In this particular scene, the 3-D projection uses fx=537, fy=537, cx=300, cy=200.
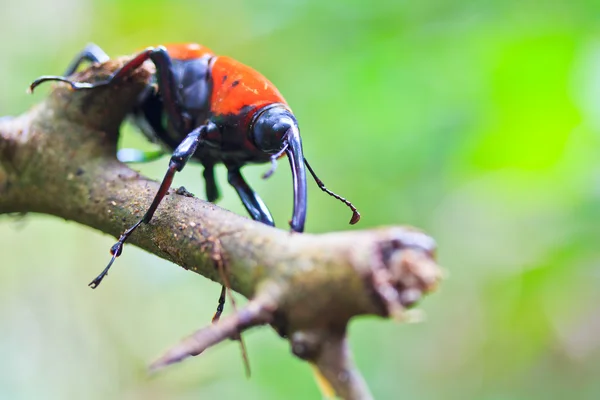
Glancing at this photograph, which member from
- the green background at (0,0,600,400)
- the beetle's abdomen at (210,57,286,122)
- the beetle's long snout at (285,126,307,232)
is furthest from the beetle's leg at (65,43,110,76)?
the green background at (0,0,600,400)

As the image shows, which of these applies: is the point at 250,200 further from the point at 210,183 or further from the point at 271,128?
the point at 210,183

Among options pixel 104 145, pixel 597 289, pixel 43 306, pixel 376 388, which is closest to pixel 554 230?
pixel 597 289

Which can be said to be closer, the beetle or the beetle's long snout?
the beetle's long snout

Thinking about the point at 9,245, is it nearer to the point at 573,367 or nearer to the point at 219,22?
the point at 219,22

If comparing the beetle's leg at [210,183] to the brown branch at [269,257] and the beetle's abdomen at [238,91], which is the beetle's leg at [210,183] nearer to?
the beetle's abdomen at [238,91]

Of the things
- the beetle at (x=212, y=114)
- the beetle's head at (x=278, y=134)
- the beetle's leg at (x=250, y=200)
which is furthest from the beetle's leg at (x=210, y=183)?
the beetle's head at (x=278, y=134)

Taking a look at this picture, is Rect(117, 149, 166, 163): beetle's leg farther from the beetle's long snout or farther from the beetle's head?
the beetle's long snout

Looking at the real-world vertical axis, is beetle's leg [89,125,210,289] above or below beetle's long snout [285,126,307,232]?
below

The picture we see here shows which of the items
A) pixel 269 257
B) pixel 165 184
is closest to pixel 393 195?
pixel 165 184
